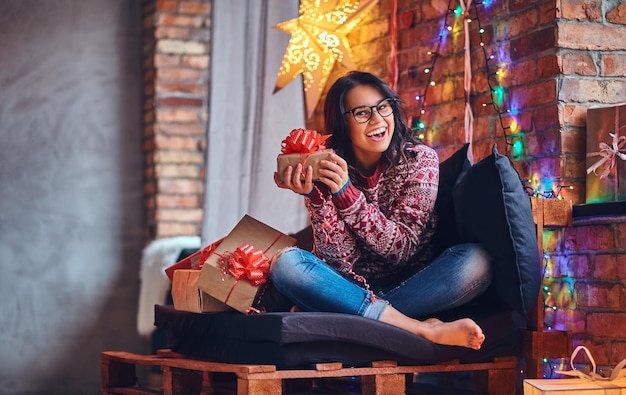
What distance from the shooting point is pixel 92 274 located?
15.7ft

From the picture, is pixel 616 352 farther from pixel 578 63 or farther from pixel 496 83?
pixel 496 83

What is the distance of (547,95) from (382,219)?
0.74 m

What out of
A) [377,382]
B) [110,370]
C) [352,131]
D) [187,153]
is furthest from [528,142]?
[187,153]

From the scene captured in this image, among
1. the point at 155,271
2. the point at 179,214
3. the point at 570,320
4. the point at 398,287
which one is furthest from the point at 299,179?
the point at 179,214

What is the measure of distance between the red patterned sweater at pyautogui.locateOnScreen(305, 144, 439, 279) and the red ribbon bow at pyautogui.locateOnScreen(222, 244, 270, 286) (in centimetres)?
19

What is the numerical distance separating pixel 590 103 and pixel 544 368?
2.80ft

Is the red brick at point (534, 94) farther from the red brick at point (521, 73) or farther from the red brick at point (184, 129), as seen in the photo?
the red brick at point (184, 129)

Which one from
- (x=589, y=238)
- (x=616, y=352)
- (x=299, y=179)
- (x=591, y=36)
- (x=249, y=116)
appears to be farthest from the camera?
(x=249, y=116)

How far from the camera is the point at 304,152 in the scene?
2654 mm

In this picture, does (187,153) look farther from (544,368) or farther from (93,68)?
(544,368)

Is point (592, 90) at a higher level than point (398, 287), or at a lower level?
higher

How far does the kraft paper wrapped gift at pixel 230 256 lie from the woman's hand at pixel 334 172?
26cm

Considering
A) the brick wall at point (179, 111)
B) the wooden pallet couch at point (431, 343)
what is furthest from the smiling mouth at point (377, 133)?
the brick wall at point (179, 111)

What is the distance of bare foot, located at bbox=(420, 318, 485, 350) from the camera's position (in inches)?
98.3
